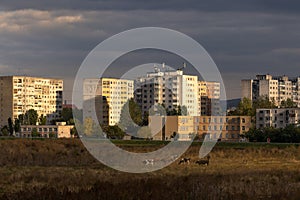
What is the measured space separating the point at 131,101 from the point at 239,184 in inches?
4861

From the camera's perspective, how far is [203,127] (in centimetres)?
13338

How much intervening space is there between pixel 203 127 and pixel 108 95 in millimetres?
66273

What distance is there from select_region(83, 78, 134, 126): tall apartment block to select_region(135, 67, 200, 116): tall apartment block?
15.7ft

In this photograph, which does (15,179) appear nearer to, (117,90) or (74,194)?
(74,194)

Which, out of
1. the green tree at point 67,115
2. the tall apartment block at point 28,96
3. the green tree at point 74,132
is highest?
the tall apartment block at point 28,96

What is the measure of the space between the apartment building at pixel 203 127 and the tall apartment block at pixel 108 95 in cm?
4499

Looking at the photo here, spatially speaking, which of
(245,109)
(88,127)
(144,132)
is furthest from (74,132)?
(245,109)

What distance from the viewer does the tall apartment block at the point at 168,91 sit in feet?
586

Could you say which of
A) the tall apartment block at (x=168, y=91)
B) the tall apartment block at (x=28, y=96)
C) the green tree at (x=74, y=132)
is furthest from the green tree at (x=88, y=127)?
the tall apartment block at (x=28, y=96)

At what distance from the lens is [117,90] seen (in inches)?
7470

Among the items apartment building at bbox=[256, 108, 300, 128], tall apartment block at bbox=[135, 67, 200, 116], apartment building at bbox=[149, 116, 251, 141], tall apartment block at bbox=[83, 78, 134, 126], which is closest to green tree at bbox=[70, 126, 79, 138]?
apartment building at bbox=[149, 116, 251, 141]

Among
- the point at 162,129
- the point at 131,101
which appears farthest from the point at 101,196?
the point at 131,101

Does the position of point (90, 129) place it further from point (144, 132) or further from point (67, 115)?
point (67, 115)

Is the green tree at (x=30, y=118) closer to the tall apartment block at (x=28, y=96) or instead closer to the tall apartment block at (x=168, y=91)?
the tall apartment block at (x=28, y=96)
